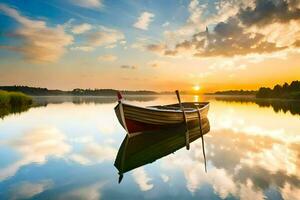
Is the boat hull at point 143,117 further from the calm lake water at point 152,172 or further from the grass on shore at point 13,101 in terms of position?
the grass on shore at point 13,101

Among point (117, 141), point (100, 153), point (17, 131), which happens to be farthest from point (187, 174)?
point (17, 131)

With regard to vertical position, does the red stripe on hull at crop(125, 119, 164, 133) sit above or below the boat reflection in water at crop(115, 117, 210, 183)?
above

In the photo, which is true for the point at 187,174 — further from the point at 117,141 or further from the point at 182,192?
the point at 117,141

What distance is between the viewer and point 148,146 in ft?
48.0

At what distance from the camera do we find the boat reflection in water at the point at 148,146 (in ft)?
37.2

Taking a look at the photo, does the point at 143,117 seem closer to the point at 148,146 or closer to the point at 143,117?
the point at 143,117

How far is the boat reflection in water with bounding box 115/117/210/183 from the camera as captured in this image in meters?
11.3

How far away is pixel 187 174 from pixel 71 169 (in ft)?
13.1

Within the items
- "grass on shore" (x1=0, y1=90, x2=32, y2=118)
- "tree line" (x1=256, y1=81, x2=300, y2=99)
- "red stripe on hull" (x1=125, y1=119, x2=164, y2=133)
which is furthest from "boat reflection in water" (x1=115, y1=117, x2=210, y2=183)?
"tree line" (x1=256, y1=81, x2=300, y2=99)

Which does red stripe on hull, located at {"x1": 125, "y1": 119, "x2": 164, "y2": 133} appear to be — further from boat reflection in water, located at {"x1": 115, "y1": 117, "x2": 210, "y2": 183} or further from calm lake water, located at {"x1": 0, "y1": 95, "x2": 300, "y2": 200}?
calm lake water, located at {"x1": 0, "y1": 95, "x2": 300, "y2": 200}

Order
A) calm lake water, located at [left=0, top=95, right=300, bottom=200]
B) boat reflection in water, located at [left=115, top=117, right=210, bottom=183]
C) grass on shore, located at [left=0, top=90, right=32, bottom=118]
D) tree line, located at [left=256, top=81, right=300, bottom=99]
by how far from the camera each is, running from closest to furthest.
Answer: calm lake water, located at [left=0, top=95, right=300, bottom=200], boat reflection in water, located at [left=115, top=117, right=210, bottom=183], grass on shore, located at [left=0, top=90, right=32, bottom=118], tree line, located at [left=256, top=81, right=300, bottom=99]

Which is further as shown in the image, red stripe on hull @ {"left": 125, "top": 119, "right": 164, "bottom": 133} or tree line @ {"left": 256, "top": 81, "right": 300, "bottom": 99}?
tree line @ {"left": 256, "top": 81, "right": 300, "bottom": 99}

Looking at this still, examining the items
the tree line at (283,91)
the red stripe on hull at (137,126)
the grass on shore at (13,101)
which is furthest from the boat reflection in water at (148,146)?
the tree line at (283,91)

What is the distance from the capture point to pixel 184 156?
40.8 ft
